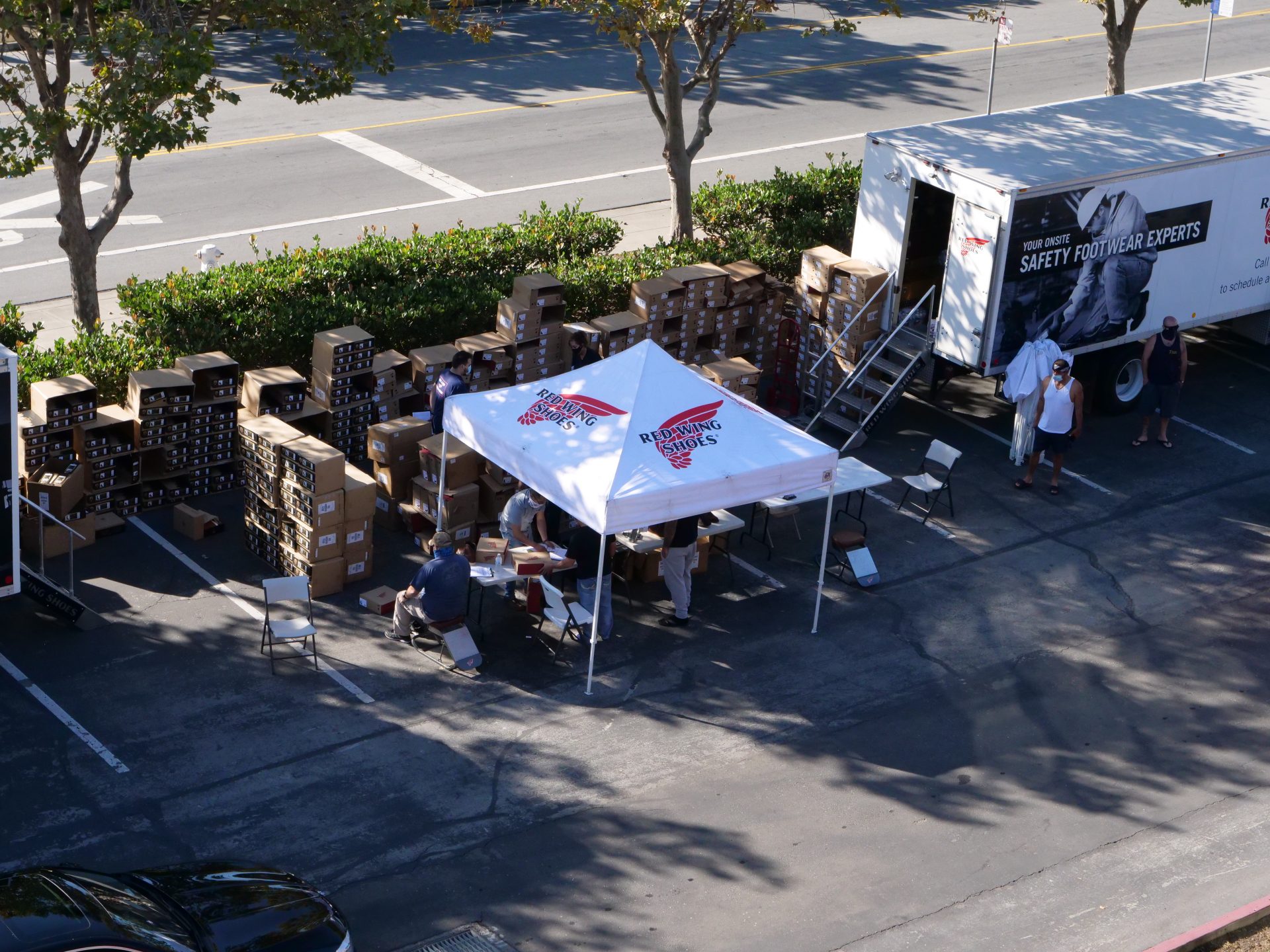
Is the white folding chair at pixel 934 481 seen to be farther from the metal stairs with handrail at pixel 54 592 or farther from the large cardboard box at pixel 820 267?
the metal stairs with handrail at pixel 54 592

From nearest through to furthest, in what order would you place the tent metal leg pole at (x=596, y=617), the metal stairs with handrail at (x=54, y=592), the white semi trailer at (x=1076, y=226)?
the tent metal leg pole at (x=596, y=617) → the metal stairs with handrail at (x=54, y=592) → the white semi trailer at (x=1076, y=226)

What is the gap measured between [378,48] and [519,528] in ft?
19.7

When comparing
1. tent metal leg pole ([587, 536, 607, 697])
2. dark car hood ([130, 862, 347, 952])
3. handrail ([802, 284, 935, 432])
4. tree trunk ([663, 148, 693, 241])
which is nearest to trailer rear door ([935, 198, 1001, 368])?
handrail ([802, 284, 935, 432])

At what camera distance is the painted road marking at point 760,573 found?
48.8ft

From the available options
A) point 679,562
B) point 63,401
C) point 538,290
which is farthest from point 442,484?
point 63,401

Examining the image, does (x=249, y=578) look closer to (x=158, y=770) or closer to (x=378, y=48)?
(x=158, y=770)

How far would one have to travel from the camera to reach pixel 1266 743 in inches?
500

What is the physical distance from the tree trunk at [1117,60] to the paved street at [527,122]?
207 inches

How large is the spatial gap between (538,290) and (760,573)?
4345 millimetres

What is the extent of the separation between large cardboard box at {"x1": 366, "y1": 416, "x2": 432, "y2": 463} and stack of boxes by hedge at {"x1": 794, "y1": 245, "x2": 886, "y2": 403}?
5189 millimetres

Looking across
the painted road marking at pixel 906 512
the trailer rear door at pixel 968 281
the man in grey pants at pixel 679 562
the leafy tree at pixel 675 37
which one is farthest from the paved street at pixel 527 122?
the man in grey pants at pixel 679 562

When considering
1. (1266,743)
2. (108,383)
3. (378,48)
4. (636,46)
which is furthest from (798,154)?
(1266,743)

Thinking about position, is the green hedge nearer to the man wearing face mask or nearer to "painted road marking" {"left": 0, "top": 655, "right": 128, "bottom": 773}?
"painted road marking" {"left": 0, "top": 655, "right": 128, "bottom": 773}

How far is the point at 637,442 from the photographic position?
508 inches
